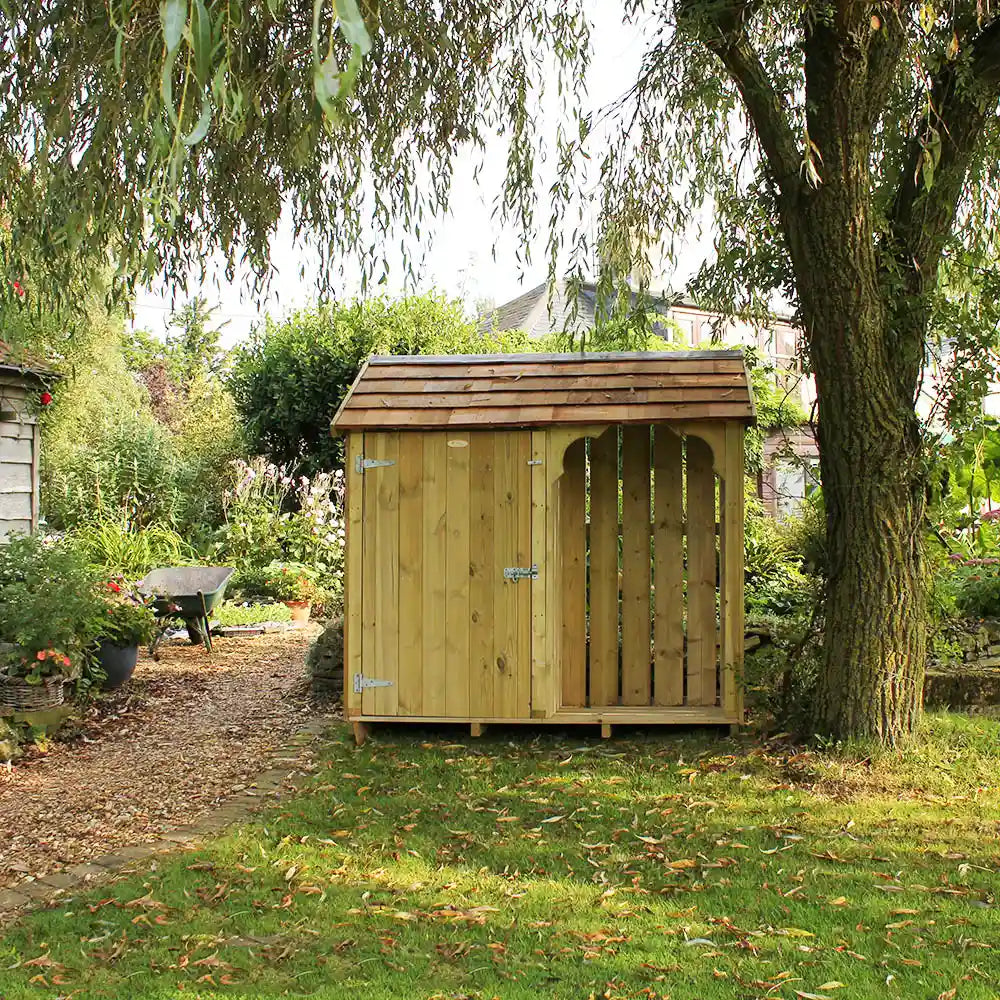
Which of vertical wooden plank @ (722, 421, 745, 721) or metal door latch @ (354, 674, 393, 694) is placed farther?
metal door latch @ (354, 674, 393, 694)

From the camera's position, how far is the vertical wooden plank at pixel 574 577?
6.58 m

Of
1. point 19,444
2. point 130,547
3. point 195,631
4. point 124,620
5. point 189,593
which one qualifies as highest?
point 19,444

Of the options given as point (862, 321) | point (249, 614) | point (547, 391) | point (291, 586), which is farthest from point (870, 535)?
point (291, 586)

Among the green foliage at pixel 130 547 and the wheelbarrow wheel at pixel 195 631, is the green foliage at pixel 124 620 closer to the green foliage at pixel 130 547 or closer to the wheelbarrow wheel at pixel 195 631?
the wheelbarrow wheel at pixel 195 631

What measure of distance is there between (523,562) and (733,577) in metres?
1.18

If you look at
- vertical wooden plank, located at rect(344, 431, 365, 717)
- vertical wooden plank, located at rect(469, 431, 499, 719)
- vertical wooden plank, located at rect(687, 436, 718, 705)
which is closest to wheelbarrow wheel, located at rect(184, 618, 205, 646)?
vertical wooden plank, located at rect(344, 431, 365, 717)

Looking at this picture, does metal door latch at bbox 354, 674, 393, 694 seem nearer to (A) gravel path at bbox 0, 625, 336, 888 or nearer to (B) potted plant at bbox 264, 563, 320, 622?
(A) gravel path at bbox 0, 625, 336, 888

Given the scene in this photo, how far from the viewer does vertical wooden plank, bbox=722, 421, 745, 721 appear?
5711 mm

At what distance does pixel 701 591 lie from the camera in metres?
6.30

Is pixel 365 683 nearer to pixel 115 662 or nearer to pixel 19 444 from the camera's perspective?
pixel 115 662

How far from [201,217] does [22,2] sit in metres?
1.49

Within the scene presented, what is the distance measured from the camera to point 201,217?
562 centimetres

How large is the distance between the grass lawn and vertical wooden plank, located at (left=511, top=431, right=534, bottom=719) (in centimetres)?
48

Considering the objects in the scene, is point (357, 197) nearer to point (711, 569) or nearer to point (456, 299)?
point (711, 569)
